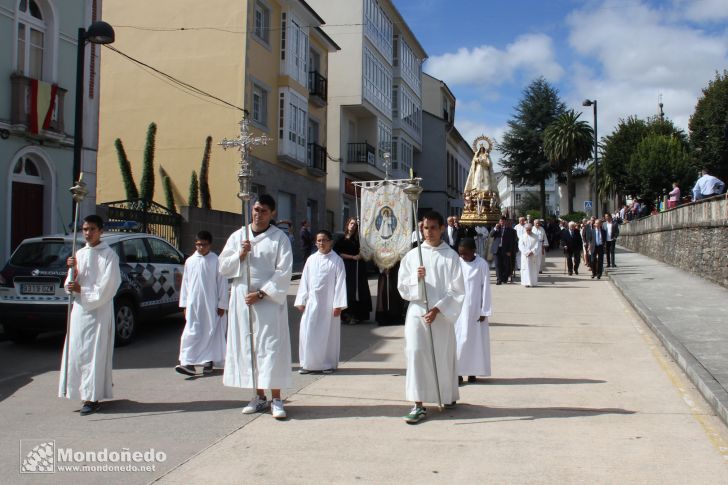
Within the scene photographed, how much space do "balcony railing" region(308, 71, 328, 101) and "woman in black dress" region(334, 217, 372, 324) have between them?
19628 millimetres

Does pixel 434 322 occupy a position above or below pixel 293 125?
below

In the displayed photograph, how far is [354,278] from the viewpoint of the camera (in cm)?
1294

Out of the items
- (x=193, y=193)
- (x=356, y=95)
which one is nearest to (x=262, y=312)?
(x=193, y=193)

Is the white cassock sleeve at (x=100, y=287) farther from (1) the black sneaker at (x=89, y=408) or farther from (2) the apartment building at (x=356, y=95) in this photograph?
(2) the apartment building at (x=356, y=95)

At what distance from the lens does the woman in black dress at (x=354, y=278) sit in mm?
12906

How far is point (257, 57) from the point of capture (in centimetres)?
2661

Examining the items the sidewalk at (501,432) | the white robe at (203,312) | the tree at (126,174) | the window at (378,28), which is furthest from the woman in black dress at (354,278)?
the window at (378,28)

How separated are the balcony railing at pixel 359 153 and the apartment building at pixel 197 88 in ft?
29.6

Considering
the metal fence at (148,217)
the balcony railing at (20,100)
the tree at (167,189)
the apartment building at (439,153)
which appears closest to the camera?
the balcony railing at (20,100)

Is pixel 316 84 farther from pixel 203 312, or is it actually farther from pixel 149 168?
pixel 203 312

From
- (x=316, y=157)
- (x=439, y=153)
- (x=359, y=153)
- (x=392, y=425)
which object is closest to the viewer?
(x=392, y=425)

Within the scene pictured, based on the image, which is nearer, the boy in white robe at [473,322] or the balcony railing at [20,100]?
the boy in white robe at [473,322]

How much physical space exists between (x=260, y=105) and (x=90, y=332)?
21.6m

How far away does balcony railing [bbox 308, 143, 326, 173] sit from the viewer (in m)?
32.2
